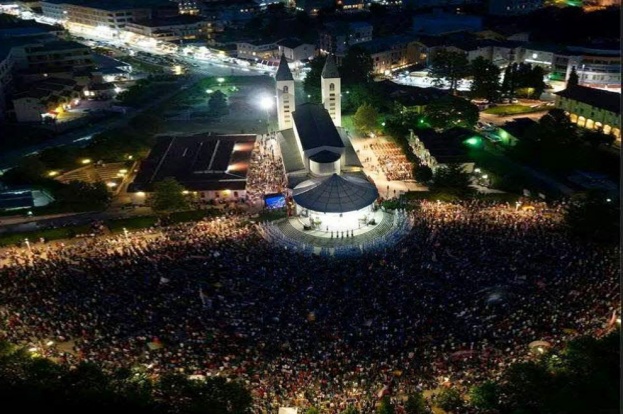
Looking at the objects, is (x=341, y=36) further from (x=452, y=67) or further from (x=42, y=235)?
(x=42, y=235)

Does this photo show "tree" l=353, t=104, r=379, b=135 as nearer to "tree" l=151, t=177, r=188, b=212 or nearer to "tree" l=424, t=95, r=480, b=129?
"tree" l=424, t=95, r=480, b=129

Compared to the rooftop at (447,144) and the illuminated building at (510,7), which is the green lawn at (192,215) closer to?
the rooftop at (447,144)

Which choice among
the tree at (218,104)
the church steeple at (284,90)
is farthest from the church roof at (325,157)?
the tree at (218,104)

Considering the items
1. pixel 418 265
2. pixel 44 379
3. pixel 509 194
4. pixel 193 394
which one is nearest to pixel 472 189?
pixel 509 194

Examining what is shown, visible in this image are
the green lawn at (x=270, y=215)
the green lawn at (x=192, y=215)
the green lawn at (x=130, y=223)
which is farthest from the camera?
the green lawn at (x=270, y=215)

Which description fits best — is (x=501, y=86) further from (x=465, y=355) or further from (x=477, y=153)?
(x=465, y=355)

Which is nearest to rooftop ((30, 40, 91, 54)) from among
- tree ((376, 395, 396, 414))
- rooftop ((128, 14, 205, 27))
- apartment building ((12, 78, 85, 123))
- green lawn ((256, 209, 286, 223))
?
apartment building ((12, 78, 85, 123))
